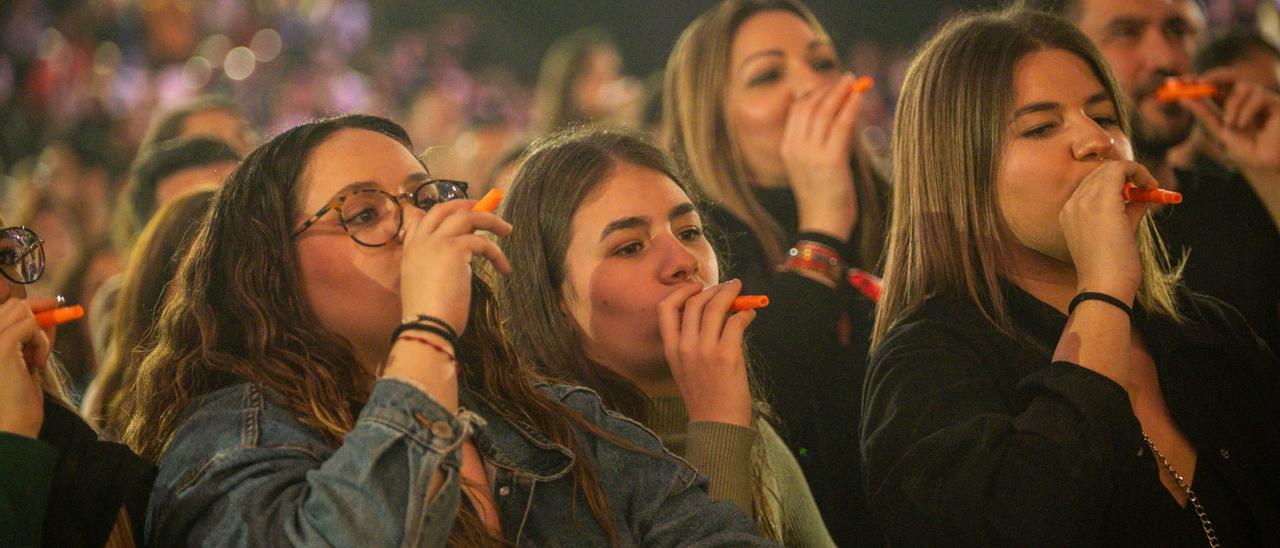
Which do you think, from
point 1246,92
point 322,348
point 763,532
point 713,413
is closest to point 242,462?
point 322,348

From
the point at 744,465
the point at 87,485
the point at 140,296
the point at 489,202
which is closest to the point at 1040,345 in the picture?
the point at 744,465

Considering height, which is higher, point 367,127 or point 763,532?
point 367,127

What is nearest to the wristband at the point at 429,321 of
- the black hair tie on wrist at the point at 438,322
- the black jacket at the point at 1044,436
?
the black hair tie on wrist at the point at 438,322

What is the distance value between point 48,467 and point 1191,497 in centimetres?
150

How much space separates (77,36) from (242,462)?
451 centimetres

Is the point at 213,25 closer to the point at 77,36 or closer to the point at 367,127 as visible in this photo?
the point at 77,36

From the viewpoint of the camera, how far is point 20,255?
1.39 m

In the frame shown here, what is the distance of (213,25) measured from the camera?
5.23 m

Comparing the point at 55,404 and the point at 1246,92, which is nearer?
the point at 55,404

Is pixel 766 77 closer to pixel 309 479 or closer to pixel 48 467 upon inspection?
pixel 309 479

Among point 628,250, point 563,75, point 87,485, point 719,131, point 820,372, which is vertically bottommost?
point 87,485

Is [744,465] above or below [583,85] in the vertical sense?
below

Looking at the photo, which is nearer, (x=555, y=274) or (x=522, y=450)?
(x=522, y=450)

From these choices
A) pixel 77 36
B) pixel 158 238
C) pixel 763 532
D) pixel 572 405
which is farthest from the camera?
pixel 77 36
